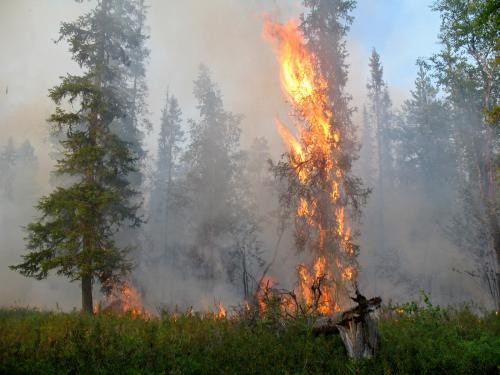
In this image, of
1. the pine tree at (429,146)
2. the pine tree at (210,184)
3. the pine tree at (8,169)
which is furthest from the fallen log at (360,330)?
the pine tree at (8,169)

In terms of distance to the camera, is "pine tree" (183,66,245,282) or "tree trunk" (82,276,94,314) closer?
"tree trunk" (82,276,94,314)

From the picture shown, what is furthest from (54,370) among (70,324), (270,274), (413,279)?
(413,279)

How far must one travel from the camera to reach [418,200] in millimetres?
41625

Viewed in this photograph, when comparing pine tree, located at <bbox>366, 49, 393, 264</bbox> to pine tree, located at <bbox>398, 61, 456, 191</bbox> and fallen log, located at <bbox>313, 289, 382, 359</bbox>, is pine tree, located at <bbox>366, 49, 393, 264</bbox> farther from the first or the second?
fallen log, located at <bbox>313, 289, 382, 359</bbox>

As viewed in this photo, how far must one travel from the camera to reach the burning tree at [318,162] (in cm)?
1678

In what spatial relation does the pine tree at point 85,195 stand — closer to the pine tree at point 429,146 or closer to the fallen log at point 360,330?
the fallen log at point 360,330

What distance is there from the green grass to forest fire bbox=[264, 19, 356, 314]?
6.58 metres

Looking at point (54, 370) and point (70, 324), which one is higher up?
point (70, 324)

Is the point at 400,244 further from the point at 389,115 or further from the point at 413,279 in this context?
the point at 389,115

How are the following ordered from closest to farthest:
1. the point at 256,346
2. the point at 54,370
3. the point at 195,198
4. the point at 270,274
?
1. the point at 54,370
2. the point at 256,346
3. the point at 195,198
4. the point at 270,274

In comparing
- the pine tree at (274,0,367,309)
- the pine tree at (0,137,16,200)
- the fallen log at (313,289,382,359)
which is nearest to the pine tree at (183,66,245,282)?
the pine tree at (274,0,367,309)

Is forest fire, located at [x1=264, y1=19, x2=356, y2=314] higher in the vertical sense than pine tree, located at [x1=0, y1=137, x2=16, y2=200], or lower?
lower

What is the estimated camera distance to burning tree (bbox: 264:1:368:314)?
16.8 m

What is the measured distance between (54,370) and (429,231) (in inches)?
1442
